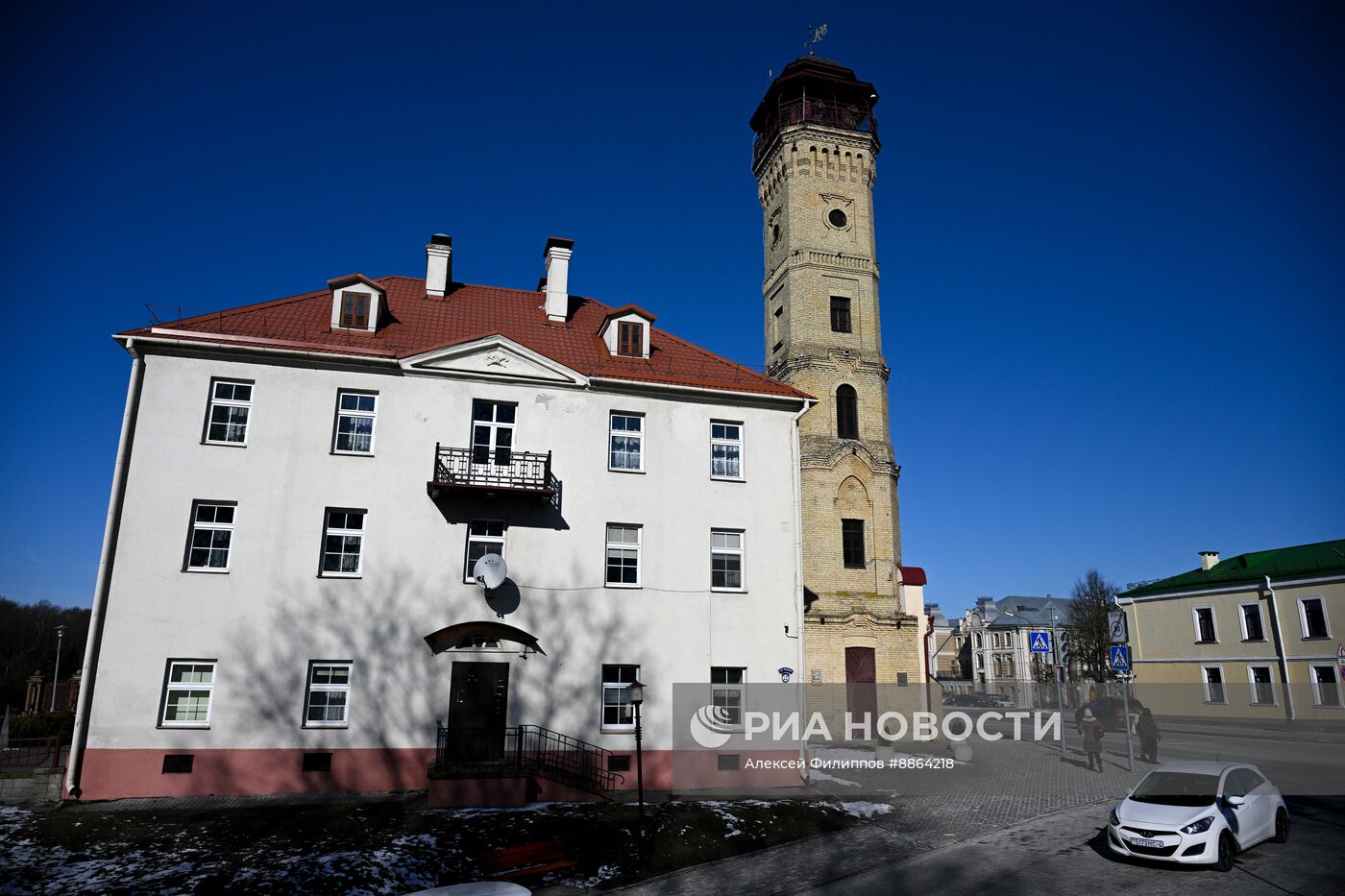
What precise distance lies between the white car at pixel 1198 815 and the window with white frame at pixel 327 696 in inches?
600

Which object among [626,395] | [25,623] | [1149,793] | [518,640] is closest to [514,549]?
[518,640]

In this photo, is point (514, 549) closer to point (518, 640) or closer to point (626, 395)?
point (518, 640)

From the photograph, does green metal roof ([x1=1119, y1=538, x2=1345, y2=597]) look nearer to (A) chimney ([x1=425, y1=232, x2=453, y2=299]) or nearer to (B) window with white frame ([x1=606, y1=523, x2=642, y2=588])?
(B) window with white frame ([x1=606, y1=523, x2=642, y2=588])

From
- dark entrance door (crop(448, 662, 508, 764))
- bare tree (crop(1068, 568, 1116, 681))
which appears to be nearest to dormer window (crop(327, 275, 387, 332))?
dark entrance door (crop(448, 662, 508, 764))

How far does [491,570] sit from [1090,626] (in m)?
66.2

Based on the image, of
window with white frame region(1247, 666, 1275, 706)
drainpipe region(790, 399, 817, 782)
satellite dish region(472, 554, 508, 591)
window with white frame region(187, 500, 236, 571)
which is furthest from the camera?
window with white frame region(1247, 666, 1275, 706)

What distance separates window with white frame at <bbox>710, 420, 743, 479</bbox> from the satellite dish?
20.1ft

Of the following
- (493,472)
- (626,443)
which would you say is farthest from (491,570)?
(626,443)

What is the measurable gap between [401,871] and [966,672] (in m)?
114

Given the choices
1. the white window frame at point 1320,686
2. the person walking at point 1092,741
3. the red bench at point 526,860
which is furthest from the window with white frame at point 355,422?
the white window frame at point 1320,686

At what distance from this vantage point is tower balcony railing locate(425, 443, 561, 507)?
1841 centimetres

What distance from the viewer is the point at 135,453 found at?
59.2ft

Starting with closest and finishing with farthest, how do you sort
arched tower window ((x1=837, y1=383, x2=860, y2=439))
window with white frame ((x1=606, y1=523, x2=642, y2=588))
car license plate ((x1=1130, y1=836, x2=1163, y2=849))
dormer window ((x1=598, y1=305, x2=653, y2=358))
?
car license plate ((x1=1130, y1=836, x2=1163, y2=849))
window with white frame ((x1=606, y1=523, x2=642, y2=588))
dormer window ((x1=598, y1=305, x2=653, y2=358))
arched tower window ((x1=837, y1=383, x2=860, y2=439))

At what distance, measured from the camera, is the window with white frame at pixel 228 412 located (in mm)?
18688
